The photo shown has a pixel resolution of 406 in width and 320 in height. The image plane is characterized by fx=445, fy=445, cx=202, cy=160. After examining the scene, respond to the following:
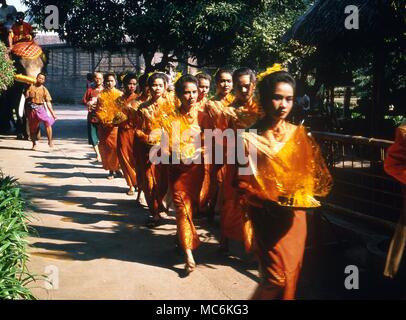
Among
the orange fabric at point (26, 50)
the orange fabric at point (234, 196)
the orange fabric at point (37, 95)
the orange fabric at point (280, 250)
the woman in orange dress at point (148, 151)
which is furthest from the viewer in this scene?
the orange fabric at point (26, 50)

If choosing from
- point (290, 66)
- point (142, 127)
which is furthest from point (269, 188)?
point (290, 66)

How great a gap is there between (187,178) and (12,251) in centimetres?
163

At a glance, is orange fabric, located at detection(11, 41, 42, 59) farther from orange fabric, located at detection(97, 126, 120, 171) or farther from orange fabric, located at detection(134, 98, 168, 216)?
orange fabric, located at detection(134, 98, 168, 216)

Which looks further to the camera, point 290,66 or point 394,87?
point 290,66

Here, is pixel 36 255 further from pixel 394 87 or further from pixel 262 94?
pixel 394 87

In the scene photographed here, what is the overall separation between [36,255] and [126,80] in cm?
325

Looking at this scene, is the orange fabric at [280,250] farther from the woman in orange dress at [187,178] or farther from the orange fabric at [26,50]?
the orange fabric at [26,50]

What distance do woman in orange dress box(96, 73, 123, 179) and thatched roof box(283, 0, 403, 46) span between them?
357 cm

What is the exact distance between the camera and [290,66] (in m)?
15.8

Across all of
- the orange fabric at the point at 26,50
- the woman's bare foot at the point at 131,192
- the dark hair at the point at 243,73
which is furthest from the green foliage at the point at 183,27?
the dark hair at the point at 243,73

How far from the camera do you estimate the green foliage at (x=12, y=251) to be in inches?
125

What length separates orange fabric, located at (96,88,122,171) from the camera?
24.2 ft

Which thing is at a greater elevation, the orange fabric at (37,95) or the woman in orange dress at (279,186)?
the orange fabric at (37,95)

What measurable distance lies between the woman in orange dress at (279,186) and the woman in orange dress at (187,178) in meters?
Result: 1.19
